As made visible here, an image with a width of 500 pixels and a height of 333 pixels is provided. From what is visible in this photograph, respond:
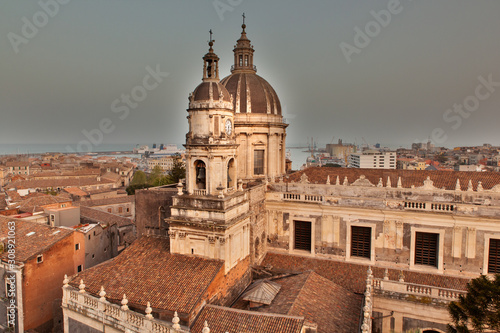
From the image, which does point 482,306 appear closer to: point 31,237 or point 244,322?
point 244,322

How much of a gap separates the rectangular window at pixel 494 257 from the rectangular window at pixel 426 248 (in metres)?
3.08

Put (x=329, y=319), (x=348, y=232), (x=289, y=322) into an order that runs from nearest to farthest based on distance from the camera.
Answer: (x=289, y=322) < (x=329, y=319) < (x=348, y=232)

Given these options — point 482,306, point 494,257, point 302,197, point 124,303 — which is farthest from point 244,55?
point 482,306

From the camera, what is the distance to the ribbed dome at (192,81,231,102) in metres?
21.7

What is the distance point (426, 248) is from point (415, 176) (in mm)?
6550

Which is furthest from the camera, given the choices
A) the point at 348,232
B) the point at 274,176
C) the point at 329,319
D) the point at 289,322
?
the point at 274,176

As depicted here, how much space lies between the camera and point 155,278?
19.6 metres

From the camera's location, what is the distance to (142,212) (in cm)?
2875

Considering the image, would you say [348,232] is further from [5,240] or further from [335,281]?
[5,240]

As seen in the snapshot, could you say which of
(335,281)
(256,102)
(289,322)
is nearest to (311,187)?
(335,281)

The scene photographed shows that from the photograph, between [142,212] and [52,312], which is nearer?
[52,312]

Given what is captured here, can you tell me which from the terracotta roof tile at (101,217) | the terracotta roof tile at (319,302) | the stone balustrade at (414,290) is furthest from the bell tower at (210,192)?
the terracotta roof tile at (101,217)

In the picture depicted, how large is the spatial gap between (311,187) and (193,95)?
11164mm

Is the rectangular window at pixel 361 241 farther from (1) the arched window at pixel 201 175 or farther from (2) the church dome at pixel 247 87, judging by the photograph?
(2) the church dome at pixel 247 87
